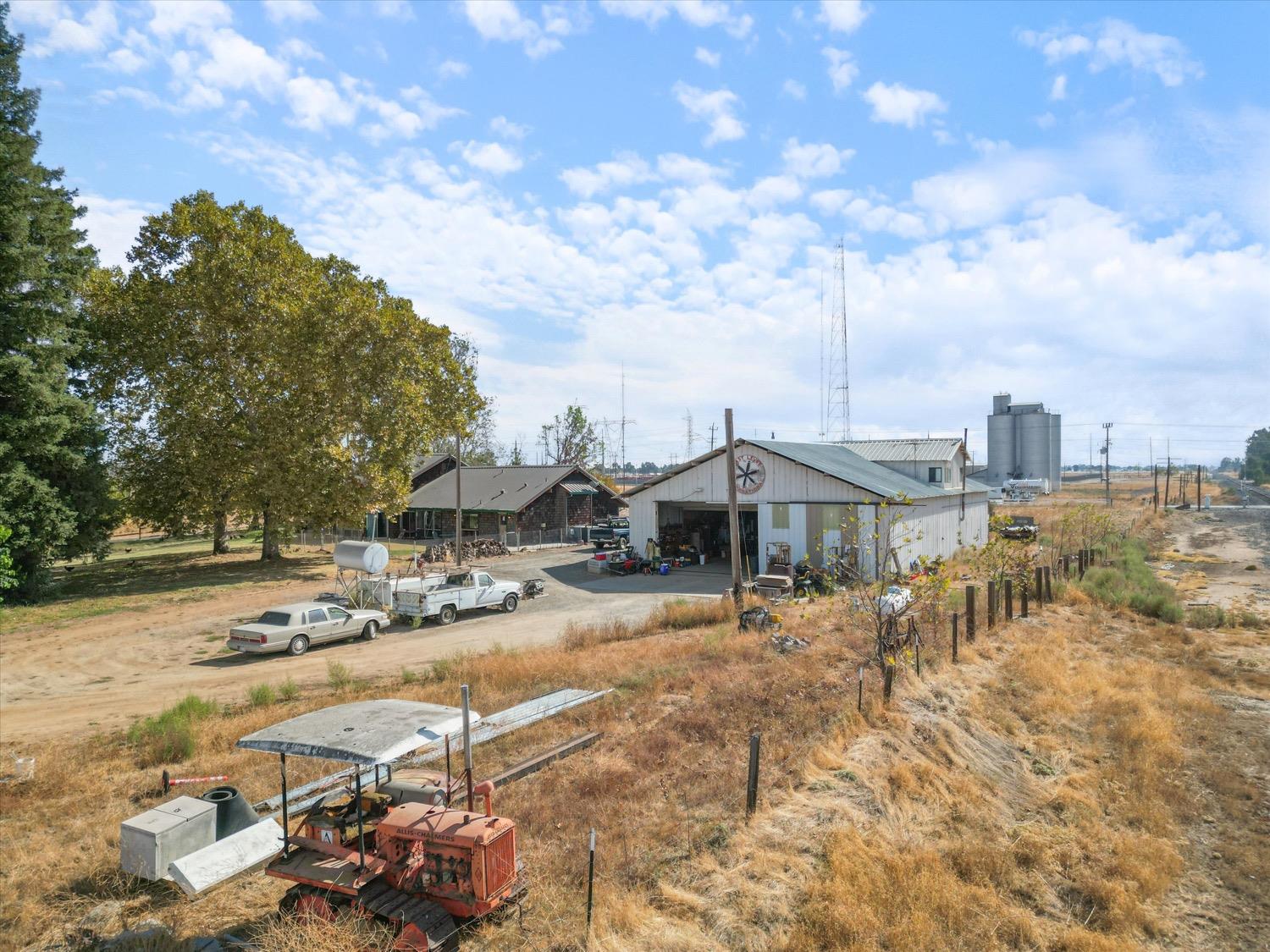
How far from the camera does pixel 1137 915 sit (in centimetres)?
809

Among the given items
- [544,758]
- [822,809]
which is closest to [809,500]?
[544,758]

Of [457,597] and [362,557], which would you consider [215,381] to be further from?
[457,597]

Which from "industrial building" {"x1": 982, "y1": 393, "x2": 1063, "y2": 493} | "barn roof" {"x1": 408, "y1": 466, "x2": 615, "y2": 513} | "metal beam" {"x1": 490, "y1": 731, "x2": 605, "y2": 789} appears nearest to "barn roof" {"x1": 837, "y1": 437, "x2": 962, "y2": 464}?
"barn roof" {"x1": 408, "y1": 466, "x2": 615, "y2": 513}

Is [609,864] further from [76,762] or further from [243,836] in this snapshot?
[76,762]

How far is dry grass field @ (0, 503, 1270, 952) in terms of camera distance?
301 inches

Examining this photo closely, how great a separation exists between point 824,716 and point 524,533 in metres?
36.4

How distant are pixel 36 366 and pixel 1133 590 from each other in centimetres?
4138

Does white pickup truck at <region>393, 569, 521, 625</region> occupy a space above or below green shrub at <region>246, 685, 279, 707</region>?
above

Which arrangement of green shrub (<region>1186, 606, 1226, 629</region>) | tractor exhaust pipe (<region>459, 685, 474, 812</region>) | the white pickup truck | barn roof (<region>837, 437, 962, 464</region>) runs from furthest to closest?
barn roof (<region>837, 437, 962, 464</region>), the white pickup truck, green shrub (<region>1186, 606, 1226, 629</region>), tractor exhaust pipe (<region>459, 685, 474, 812</region>)

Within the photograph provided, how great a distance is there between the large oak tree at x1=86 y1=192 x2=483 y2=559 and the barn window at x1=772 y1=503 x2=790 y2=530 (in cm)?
1929

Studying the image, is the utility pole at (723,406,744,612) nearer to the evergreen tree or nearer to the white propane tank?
the white propane tank

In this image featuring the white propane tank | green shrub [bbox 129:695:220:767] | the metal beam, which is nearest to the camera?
the metal beam

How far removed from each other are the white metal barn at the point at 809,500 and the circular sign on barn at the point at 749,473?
1.6 inches

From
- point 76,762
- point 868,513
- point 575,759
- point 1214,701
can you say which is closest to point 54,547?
point 76,762
